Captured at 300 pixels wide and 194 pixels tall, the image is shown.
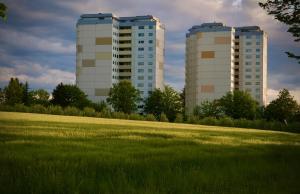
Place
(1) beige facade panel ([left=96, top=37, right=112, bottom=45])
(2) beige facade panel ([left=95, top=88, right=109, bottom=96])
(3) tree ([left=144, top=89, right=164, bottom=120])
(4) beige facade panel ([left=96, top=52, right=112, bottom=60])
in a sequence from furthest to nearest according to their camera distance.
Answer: (1) beige facade panel ([left=96, top=37, right=112, bottom=45])
(4) beige facade panel ([left=96, top=52, right=112, bottom=60])
(2) beige facade panel ([left=95, top=88, right=109, bottom=96])
(3) tree ([left=144, top=89, right=164, bottom=120])

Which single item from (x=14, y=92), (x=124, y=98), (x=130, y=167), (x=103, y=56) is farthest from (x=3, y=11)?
(x=103, y=56)

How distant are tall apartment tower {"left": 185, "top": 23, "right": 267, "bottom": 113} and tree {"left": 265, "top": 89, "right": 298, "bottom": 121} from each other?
33079mm

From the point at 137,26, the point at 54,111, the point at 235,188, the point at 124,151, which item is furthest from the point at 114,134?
the point at 137,26

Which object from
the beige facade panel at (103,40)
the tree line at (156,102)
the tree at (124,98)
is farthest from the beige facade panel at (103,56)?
the tree at (124,98)

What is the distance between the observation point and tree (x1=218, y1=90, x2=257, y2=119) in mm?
121250

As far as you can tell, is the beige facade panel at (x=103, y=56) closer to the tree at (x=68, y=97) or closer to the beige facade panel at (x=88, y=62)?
the beige facade panel at (x=88, y=62)

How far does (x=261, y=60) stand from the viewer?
16900 centimetres

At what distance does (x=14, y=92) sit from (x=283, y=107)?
67749 millimetres

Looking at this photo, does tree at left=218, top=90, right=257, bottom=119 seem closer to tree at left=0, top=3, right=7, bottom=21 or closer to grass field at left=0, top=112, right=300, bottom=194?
grass field at left=0, top=112, right=300, bottom=194

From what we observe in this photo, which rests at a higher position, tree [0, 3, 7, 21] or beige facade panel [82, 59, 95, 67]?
beige facade panel [82, 59, 95, 67]

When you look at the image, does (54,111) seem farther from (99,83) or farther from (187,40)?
(187,40)

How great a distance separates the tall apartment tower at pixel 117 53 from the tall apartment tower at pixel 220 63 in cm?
1123

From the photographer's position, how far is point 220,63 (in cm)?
15488

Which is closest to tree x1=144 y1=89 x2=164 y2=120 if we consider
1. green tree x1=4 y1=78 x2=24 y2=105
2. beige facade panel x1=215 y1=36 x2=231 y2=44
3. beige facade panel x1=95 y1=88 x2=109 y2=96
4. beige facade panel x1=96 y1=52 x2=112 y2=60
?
beige facade panel x1=95 y1=88 x2=109 y2=96
